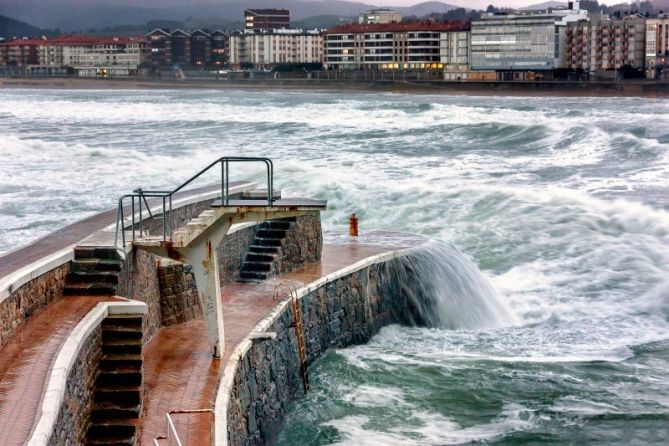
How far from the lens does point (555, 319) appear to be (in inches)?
859

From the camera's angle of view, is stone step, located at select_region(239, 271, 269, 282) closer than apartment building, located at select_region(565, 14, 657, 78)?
Yes

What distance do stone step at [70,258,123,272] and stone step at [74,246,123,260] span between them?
0.06m

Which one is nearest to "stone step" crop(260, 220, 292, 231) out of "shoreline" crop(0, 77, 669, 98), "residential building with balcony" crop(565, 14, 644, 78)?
"shoreline" crop(0, 77, 669, 98)

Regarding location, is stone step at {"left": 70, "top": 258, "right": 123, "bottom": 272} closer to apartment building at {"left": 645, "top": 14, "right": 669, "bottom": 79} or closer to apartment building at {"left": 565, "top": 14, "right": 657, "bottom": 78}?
apartment building at {"left": 565, "top": 14, "right": 657, "bottom": 78}

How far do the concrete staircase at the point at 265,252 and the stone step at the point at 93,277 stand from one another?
4876 mm

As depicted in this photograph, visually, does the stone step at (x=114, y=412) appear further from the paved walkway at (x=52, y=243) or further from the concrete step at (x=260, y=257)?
the concrete step at (x=260, y=257)

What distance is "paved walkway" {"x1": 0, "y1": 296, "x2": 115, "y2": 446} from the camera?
32.9 feet

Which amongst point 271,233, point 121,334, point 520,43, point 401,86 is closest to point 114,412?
point 121,334

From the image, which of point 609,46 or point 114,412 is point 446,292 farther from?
point 609,46

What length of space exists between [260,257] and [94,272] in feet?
17.2

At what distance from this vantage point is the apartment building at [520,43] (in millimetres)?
165125

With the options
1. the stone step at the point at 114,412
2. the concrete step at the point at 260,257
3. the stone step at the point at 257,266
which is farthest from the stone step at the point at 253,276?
the stone step at the point at 114,412

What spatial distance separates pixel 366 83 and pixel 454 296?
13332 centimetres

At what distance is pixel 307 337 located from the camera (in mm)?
17250
